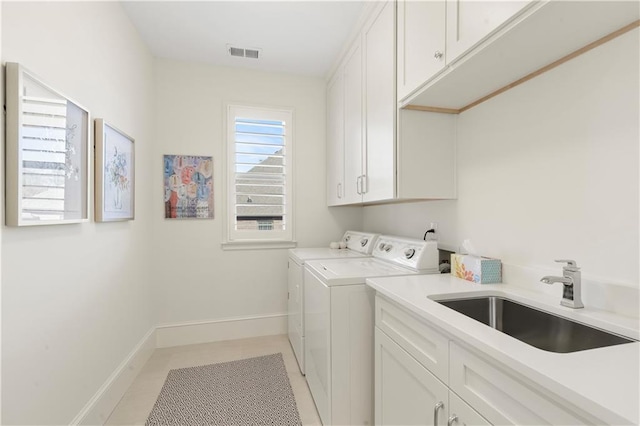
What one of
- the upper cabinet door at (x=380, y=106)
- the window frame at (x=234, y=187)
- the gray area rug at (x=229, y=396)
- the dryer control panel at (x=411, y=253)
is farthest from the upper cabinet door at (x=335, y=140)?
the gray area rug at (x=229, y=396)

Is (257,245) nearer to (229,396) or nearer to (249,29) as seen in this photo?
(229,396)

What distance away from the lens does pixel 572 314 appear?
3.34 ft

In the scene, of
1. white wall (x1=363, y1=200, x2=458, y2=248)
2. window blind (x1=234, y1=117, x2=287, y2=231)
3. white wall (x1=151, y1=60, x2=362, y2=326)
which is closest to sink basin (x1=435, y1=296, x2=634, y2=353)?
white wall (x1=363, y1=200, x2=458, y2=248)

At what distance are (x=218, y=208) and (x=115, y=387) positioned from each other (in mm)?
1552

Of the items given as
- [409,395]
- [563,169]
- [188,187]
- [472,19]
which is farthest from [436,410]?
[188,187]

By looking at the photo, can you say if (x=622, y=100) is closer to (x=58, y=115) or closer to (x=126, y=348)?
(x=58, y=115)

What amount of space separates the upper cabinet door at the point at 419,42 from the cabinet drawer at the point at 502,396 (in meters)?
1.17

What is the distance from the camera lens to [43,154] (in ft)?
3.97

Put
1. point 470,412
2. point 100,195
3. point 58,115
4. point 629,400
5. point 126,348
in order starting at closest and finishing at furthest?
1. point 629,400
2. point 470,412
3. point 58,115
4. point 100,195
5. point 126,348

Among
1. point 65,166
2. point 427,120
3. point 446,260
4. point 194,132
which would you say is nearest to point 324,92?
point 194,132

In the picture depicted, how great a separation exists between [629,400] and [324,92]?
3090mm

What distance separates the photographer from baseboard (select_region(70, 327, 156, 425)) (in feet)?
5.15

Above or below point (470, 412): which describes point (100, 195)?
above

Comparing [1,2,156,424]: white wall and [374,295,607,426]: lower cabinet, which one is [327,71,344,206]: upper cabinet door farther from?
[1,2,156,424]: white wall
